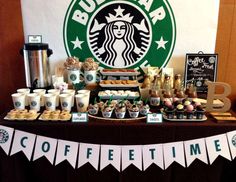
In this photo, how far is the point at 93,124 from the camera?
55.1 inches

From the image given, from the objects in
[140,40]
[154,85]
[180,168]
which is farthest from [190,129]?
[140,40]

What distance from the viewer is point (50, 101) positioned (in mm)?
1540

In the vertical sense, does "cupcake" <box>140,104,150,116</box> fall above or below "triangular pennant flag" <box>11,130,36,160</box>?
above

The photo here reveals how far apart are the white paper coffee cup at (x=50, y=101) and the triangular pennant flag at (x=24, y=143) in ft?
0.68

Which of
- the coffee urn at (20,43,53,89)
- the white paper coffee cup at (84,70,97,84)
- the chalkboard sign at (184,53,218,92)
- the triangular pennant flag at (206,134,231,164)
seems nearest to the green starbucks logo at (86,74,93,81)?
the white paper coffee cup at (84,70,97,84)

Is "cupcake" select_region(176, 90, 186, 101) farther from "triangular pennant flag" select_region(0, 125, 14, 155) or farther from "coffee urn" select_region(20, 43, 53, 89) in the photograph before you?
"triangular pennant flag" select_region(0, 125, 14, 155)

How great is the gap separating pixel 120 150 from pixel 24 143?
1.85 feet

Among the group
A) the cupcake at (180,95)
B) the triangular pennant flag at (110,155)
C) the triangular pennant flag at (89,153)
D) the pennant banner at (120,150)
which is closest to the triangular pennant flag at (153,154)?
the pennant banner at (120,150)

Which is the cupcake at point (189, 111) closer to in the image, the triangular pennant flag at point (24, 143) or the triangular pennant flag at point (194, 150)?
the triangular pennant flag at point (194, 150)

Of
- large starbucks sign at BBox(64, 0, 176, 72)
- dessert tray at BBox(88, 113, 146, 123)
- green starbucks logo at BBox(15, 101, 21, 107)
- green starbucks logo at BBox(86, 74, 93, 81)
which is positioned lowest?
dessert tray at BBox(88, 113, 146, 123)

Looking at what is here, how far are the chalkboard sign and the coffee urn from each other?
1.06 meters

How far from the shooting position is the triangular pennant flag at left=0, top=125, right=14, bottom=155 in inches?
56.0

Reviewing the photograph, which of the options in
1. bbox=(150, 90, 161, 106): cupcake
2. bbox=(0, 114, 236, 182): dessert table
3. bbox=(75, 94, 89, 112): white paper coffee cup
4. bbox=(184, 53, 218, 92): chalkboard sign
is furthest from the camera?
bbox=(184, 53, 218, 92): chalkboard sign

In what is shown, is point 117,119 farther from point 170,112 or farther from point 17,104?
point 17,104
